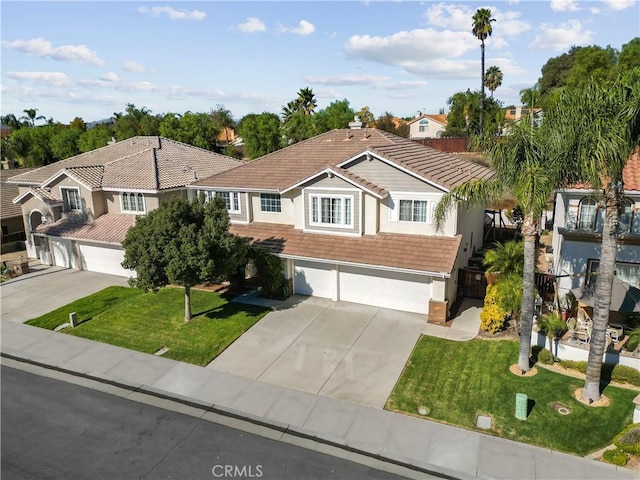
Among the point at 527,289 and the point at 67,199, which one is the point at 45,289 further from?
the point at 527,289

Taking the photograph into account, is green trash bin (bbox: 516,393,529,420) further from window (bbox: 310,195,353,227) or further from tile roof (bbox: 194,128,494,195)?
window (bbox: 310,195,353,227)

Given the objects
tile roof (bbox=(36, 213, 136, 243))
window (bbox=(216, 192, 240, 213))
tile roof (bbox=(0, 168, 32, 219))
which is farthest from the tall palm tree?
tile roof (bbox=(0, 168, 32, 219))

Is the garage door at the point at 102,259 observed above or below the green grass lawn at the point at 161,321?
above

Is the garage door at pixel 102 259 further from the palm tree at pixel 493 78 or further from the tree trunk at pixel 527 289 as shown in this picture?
the palm tree at pixel 493 78

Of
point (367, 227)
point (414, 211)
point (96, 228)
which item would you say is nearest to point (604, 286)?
point (414, 211)

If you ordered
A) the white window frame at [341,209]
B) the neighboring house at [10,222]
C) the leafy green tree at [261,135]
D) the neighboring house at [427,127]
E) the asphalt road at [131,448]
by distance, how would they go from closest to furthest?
the asphalt road at [131,448] < the white window frame at [341,209] < the neighboring house at [10,222] < the leafy green tree at [261,135] < the neighboring house at [427,127]

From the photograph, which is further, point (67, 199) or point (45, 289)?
point (67, 199)

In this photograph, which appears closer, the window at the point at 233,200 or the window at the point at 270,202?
the window at the point at 270,202

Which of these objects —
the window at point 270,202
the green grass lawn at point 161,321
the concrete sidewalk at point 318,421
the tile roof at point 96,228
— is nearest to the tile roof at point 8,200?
the tile roof at point 96,228
